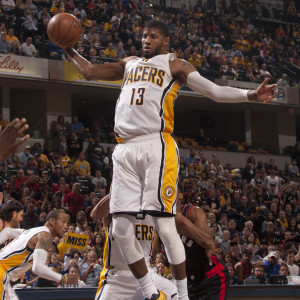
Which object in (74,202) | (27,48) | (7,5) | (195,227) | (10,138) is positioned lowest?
(195,227)

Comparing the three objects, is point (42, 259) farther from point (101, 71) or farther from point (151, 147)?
point (101, 71)

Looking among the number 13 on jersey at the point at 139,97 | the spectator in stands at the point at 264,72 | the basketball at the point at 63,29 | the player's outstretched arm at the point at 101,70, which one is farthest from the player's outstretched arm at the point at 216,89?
the spectator in stands at the point at 264,72

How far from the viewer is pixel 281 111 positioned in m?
25.9

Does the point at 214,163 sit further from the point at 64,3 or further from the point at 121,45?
the point at 64,3

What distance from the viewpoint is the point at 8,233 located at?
646 cm

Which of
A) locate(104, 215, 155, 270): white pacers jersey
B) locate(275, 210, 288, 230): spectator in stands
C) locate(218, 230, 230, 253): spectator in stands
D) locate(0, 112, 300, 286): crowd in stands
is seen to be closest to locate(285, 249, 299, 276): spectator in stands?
locate(0, 112, 300, 286): crowd in stands

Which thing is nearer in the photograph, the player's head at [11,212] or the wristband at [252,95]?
the wristband at [252,95]

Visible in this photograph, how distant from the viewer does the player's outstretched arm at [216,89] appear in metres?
4.78

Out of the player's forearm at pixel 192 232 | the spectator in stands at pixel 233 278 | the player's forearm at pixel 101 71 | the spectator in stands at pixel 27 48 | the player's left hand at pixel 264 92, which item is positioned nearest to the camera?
the player's left hand at pixel 264 92

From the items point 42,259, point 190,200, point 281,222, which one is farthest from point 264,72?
point 42,259

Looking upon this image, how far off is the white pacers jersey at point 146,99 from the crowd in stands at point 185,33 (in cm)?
1298

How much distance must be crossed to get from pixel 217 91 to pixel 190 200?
10335 millimetres

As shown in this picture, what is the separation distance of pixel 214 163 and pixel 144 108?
46.0 ft

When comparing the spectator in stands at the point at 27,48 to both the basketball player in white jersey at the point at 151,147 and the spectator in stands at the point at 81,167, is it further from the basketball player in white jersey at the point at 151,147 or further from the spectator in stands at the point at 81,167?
the basketball player in white jersey at the point at 151,147
